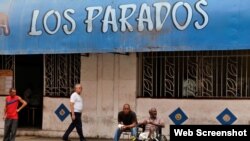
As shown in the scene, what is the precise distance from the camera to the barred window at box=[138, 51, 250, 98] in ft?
44.8

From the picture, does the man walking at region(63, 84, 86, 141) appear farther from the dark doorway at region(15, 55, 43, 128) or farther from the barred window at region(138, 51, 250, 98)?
the dark doorway at region(15, 55, 43, 128)

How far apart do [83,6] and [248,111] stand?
4938mm

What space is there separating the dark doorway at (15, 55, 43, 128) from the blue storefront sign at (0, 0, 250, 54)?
3.04 meters

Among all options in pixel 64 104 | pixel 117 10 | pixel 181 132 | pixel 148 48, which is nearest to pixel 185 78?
pixel 148 48

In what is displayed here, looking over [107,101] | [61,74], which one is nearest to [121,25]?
[107,101]

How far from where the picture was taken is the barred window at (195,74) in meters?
13.7

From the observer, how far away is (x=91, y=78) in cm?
1528

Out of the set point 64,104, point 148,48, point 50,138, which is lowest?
point 50,138

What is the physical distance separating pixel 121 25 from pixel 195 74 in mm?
2370

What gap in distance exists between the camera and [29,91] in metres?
18.5

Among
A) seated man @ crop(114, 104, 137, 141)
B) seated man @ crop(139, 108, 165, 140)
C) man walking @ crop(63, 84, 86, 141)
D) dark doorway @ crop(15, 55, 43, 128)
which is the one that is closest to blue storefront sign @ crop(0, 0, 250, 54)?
man walking @ crop(63, 84, 86, 141)

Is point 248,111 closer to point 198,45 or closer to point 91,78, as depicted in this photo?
point 198,45

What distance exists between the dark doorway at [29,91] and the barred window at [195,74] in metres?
4.74

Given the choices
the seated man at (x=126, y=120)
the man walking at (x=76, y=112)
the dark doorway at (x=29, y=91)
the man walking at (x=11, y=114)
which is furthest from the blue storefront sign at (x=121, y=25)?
the dark doorway at (x=29, y=91)
